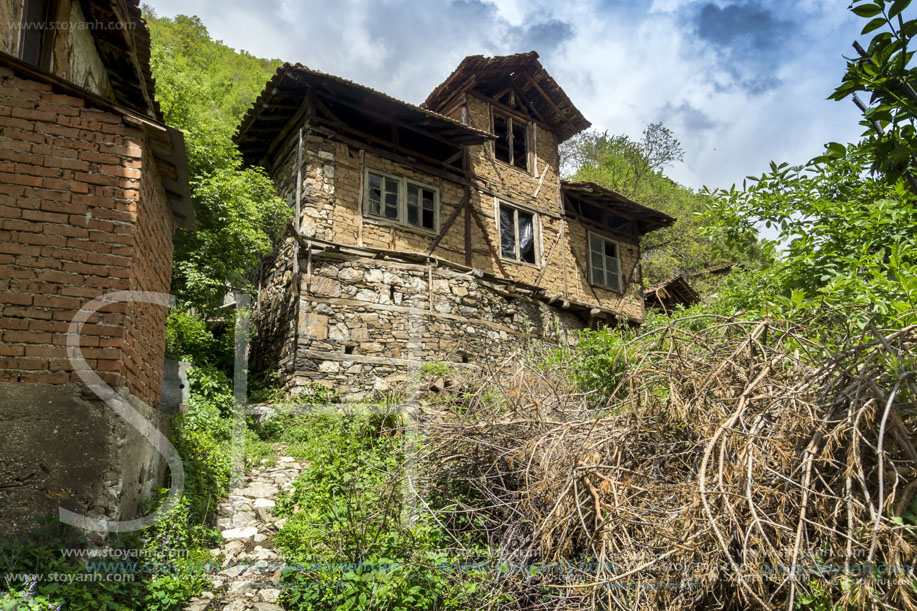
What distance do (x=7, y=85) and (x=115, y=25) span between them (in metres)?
2.61

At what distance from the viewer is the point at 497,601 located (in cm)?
409

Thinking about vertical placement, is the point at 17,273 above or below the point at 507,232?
below

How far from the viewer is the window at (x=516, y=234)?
13.7 metres

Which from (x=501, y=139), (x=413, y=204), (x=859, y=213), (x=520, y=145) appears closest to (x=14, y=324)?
(x=859, y=213)

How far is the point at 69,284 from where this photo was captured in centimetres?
388

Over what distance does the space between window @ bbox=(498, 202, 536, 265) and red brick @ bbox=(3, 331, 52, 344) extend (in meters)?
10.4

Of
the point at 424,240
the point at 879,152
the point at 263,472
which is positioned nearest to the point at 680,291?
the point at 424,240

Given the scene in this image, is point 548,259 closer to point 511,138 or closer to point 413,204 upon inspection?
point 511,138

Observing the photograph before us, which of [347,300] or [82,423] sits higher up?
[347,300]

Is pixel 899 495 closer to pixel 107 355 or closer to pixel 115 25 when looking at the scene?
pixel 107 355

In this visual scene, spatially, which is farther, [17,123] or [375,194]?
[375,194]

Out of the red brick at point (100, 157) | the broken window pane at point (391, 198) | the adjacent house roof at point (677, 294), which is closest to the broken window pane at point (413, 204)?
the broken window pane at point (391, 198)

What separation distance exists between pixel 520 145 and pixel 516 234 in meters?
2.80

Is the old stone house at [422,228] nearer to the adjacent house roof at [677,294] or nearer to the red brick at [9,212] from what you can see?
the adjacent house roof at [677,294]
